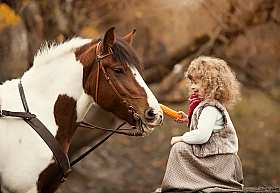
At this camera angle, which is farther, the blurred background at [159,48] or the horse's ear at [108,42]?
the blurred background at [159,48]

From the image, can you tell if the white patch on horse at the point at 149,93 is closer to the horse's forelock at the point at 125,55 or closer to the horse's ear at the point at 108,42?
the horse's forelock at the point at 125,55

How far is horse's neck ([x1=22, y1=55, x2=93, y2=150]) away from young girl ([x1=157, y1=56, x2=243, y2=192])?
0.99 m

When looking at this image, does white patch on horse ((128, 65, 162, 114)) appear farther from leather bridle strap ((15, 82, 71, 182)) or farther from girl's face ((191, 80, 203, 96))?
leather bridle strap ((15, 82, 71, 182))

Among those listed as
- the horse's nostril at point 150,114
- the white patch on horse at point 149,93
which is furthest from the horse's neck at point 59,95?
the horse's nostril at point 150,114

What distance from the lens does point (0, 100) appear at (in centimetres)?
248

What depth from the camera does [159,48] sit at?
888 centimetres

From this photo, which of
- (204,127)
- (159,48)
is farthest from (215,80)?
(159,48)

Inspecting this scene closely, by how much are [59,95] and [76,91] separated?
0.53 feet

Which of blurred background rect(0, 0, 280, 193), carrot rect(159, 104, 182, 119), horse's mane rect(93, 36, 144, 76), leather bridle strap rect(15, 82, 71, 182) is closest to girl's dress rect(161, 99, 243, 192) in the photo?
carrot rect(159, 104, 182, 119)

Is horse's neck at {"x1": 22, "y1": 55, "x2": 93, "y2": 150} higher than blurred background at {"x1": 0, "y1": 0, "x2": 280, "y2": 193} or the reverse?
higher

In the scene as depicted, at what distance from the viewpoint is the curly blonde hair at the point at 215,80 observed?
9.43 ft

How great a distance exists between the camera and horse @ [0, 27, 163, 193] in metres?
2.68

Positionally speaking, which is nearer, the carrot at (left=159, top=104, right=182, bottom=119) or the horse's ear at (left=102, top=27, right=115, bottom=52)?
the horse's ear at (left=102, top=27, right=115, bottom=52)

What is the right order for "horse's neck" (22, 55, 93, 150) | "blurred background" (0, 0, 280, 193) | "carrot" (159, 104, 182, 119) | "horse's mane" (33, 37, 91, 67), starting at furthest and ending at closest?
1. "blurred background" (0, 0, 280, 193)
2. "carrot" (159, 104, 182, 119)
3. "horse's mane" (33, 37, 91, 67)
4. "horse's neck" (22, 55, 93, 150)
